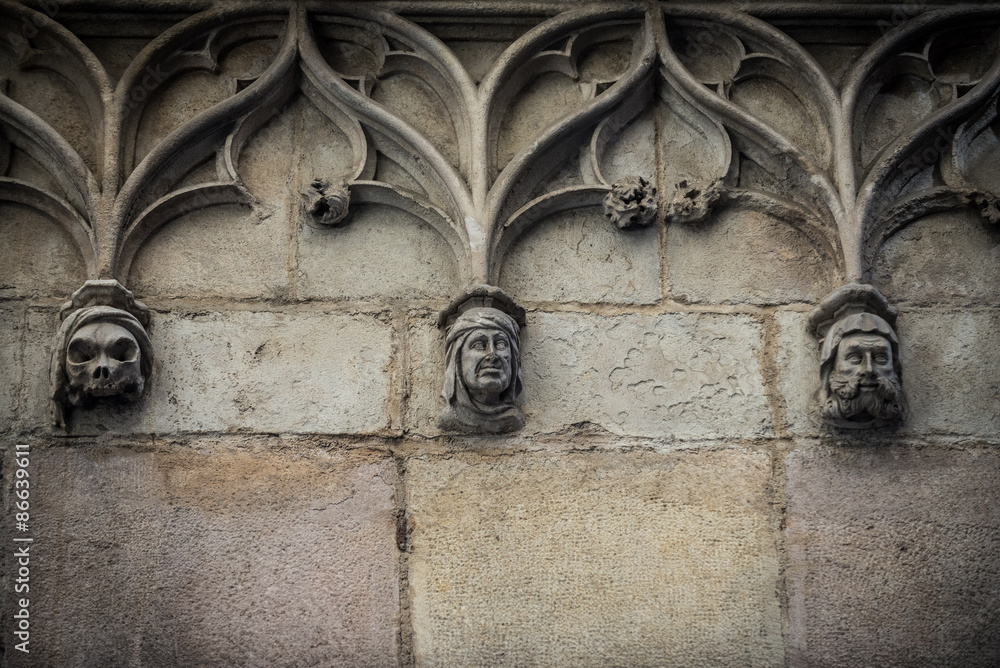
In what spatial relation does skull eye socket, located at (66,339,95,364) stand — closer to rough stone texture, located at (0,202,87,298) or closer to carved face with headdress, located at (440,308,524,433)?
rough stone texture, located at (0,202,87,298)

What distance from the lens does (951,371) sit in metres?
5.13

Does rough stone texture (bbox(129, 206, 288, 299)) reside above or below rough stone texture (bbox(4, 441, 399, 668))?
above

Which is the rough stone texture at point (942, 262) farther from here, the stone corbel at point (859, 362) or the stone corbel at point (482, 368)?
the stone corbel at point (482, 368)

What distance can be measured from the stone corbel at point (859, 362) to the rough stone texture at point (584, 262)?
2.30 ft

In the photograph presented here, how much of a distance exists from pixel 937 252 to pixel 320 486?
2.60m

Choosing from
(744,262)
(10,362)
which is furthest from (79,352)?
(744,262)

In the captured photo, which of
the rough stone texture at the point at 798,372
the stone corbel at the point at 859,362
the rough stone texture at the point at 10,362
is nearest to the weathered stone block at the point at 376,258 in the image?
the rough stone texture at the point at 10,362

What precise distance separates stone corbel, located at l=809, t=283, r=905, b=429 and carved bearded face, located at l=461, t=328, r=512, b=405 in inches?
47.6

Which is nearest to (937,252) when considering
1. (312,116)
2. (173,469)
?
(312,116)

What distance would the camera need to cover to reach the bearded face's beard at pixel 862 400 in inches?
193

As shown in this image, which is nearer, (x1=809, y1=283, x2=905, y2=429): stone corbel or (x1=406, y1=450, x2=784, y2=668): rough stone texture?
(x1=406, y1=450, x2=784, y2=668): rough stone texture

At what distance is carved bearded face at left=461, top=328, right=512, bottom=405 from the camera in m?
4.86

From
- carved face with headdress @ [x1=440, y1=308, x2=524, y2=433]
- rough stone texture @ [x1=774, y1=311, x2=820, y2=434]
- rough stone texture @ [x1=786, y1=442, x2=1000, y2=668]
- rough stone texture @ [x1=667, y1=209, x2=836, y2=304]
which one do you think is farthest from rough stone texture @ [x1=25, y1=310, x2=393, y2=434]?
rough stone texture @ [x1=786, y1=442, x2=1000, y2=668]

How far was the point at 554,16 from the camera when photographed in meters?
5.56
